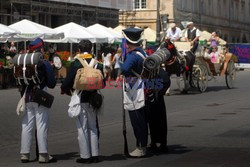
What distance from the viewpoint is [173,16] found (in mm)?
65375

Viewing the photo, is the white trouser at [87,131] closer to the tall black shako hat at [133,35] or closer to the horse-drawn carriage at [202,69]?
the tall black shako hat at [133,35]

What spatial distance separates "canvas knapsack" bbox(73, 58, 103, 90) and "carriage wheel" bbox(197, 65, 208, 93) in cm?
1382

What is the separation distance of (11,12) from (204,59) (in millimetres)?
19082

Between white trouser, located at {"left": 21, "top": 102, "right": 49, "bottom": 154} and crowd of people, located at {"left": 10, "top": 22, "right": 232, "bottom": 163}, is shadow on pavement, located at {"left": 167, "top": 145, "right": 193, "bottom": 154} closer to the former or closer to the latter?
crowd of people, located at {"left": 10, "top": 22, "right": 232, "bottom": 163}

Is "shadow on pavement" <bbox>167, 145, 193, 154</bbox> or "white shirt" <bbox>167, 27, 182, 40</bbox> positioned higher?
"white shirt" <bbox>167, 27, 182, 40</bbox>

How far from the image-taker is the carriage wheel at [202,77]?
22.4 m

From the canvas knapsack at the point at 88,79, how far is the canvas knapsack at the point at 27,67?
58 cm

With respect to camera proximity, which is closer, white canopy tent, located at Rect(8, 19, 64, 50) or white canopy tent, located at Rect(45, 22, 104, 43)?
white canopy tent, located at Rect(8, 19, 64, 50)

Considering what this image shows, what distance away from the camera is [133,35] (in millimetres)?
9281

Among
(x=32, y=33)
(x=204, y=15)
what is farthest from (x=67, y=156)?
(x=204, y=15)

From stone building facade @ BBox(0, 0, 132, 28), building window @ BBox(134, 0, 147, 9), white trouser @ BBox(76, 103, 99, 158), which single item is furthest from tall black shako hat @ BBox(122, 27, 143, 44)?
building window @ BBox(134, 0, 147, 9)

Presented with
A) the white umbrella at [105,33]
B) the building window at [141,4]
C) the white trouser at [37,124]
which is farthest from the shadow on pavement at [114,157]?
the building window at [141,4]

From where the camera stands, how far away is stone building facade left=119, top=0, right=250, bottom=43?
65.9 meters

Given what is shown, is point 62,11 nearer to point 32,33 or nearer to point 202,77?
point 32,33
